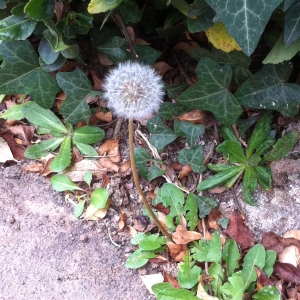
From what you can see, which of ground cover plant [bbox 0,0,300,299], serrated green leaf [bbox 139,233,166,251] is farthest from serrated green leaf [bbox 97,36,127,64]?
serrated green leaf [bbox 139,233,166,251]

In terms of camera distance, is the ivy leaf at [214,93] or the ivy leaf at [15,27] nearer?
the ivy leaf at [15,27]

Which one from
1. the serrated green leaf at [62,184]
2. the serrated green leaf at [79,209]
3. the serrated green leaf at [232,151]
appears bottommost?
the serrated green leaf at [79,209]

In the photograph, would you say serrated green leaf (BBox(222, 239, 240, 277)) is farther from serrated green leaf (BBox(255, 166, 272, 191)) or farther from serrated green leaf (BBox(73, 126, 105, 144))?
serrated green leaf (BBox(73, 126, 105, 144))

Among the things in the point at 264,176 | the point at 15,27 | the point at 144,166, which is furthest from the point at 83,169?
the point at 264,176

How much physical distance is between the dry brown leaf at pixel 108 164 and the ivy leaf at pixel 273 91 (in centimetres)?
58

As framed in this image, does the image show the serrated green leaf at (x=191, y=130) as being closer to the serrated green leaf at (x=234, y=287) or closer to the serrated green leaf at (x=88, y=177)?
the serrated green leaf at (x=88, y=177)

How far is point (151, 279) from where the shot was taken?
5.06 ft

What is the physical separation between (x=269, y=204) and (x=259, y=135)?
10.7 inches

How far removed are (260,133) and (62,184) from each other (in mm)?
820

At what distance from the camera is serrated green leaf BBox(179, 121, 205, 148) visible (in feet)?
5.31

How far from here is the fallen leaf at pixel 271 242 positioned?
151 centimetres

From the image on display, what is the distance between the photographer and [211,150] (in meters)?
1.69

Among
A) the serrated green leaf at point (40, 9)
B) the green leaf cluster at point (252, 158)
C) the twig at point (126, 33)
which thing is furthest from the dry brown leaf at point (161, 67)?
the serrated green leaf at point (40, 9)

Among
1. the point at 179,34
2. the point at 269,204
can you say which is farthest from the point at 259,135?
the point at 179,34
